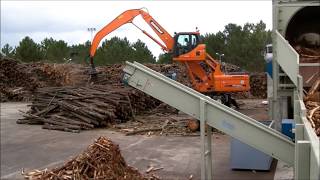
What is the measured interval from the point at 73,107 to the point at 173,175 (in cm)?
806

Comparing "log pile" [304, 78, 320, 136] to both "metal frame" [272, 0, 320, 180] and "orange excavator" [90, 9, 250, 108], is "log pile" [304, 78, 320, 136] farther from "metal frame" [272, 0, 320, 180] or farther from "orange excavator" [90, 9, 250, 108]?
"orange excavator" [90, 9, 250, 108]

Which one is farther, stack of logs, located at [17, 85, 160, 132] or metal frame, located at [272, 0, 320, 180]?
stack of logs, located at [17, 85, 160, 132]

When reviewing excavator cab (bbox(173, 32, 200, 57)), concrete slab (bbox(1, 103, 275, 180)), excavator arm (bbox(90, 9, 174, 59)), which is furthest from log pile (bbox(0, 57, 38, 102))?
excavator cab (bbox(173, 32, 200, 57))

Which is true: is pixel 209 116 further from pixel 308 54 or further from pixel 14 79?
pixel 14 79

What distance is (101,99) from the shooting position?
17.8m

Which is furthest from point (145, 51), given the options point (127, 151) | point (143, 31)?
point (127, 151)

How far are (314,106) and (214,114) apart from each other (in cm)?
196

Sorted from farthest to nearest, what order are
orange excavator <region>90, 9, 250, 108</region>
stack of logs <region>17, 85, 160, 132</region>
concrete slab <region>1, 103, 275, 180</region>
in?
orange excavator <region>90, 9, 250, 108</region>
stack of logs <region>17, 85, 160, 132</region>
concrete slab <region>1, 103, 275, 180</region>

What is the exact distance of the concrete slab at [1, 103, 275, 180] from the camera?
9945mm

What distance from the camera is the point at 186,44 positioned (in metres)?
17.6

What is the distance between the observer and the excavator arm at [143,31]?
18.4 m

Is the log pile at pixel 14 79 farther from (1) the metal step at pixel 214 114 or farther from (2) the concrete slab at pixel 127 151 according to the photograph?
(1) the metal step at pixel 214 114

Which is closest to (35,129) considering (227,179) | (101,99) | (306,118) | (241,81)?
(101,99)

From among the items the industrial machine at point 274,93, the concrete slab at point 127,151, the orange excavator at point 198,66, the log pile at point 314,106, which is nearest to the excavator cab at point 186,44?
the orange excavator at point 198,66
